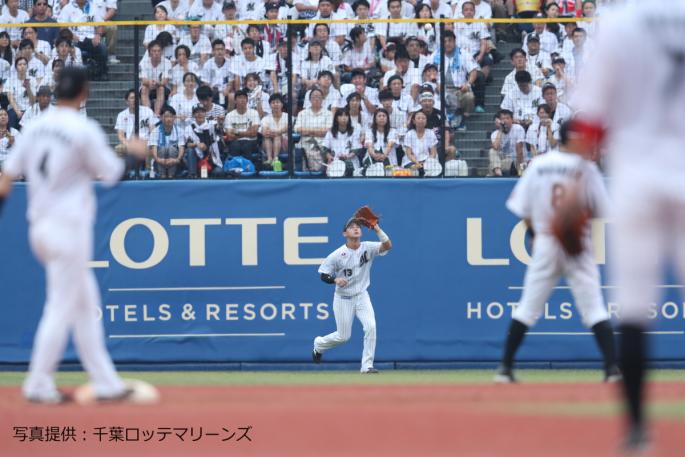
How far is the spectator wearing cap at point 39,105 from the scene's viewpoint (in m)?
18.2

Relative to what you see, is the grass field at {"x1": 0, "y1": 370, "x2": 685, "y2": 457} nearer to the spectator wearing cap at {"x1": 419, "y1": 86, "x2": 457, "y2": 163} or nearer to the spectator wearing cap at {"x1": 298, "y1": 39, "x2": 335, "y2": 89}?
the spectator wearing cap at {"x1": 419, "y1": 86, "x2": 457, "y2": 163}

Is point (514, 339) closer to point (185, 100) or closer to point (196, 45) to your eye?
point (185, 100)

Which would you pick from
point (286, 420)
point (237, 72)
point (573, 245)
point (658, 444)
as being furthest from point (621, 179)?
point (237, 72)

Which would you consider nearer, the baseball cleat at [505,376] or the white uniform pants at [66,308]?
the white uniform pants at [66,308]

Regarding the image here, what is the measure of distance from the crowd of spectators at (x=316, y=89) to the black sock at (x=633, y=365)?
12031mm

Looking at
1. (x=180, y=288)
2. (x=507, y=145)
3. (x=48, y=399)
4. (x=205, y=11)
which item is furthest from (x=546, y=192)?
(x=205, y=11)

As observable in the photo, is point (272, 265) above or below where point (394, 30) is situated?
below

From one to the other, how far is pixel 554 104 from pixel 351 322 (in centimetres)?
439

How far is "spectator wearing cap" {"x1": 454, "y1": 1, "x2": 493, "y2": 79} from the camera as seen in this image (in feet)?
59.5

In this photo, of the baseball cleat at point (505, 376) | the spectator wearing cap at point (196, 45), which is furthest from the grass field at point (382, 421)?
the spectator wearing cap at point (196, 45)

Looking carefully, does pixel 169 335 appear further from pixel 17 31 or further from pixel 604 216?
pixel 604 216

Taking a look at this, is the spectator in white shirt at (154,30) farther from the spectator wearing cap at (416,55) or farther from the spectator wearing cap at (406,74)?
the spectator wearing cap at (416,55)

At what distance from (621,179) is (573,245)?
377cm

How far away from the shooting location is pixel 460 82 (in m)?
18.1
